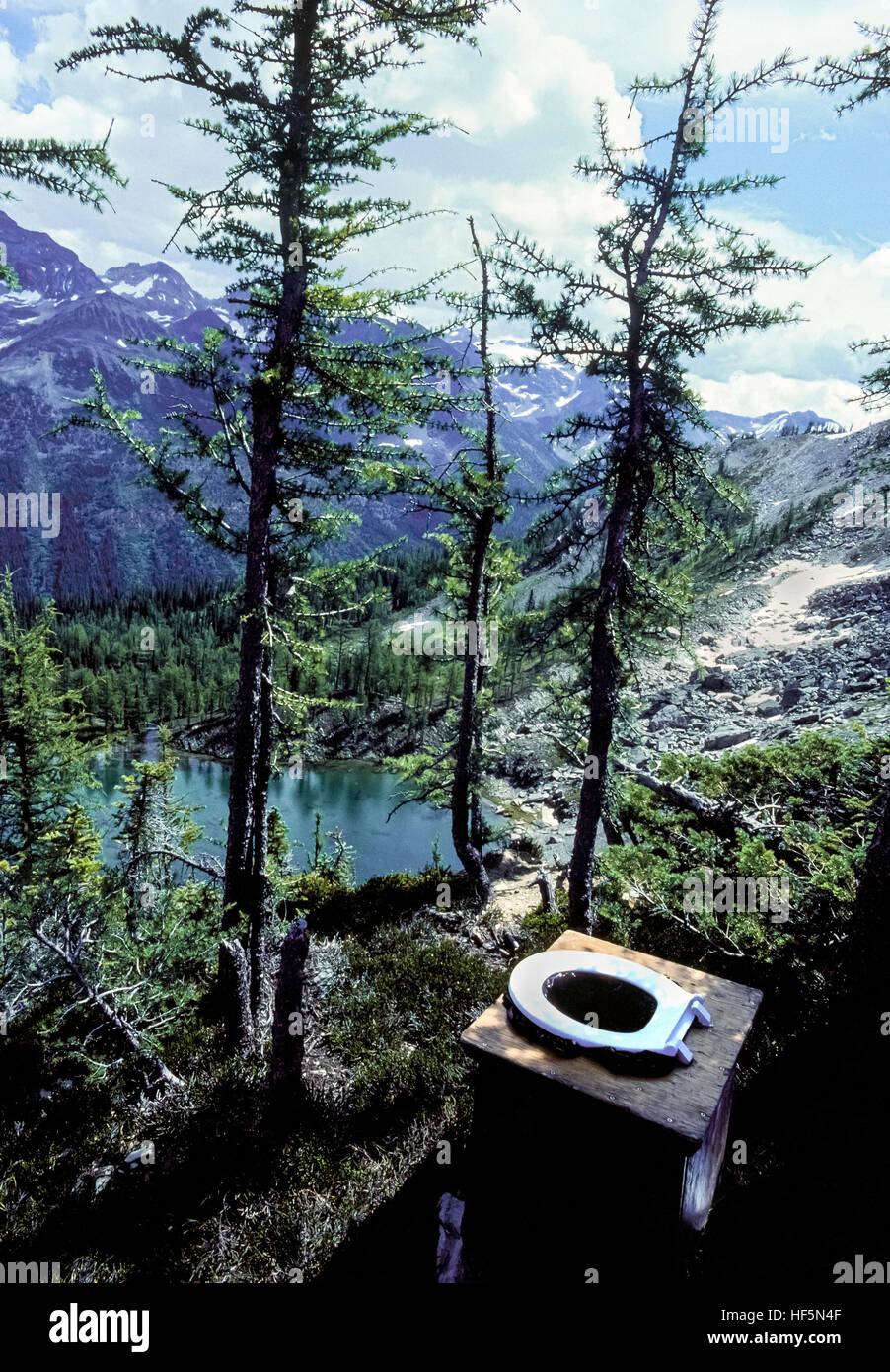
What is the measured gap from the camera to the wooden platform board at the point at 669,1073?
3588mm

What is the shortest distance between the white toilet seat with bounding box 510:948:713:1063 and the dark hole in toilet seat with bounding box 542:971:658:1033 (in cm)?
6

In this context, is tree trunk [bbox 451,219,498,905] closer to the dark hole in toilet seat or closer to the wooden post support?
the dark hole in toilet seat

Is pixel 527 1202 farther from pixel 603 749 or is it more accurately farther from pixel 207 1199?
pixel 603 749

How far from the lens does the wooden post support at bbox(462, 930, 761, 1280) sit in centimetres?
366

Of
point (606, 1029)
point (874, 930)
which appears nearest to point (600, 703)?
point (874, 930)

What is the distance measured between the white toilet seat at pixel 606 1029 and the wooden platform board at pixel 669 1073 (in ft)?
0.41

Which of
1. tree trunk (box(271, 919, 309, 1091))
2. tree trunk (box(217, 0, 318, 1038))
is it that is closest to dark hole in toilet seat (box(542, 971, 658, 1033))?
tree trunk (box(271, 919, 309, 1091))

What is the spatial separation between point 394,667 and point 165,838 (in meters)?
73.2

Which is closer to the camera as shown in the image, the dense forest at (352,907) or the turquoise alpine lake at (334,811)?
the dense forest at (352,907)

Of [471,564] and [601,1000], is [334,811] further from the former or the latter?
[601,1000]

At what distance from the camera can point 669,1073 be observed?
156 inches

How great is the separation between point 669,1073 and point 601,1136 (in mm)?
563

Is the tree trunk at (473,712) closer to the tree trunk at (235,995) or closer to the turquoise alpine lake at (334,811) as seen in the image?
the turquoise alpine lake at (334,811)

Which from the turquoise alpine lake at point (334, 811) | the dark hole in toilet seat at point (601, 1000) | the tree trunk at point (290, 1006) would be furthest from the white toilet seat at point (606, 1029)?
the turquoise alpine lake at point (334, 811)
